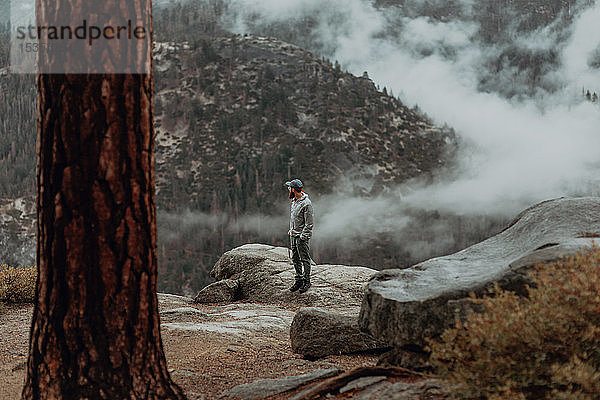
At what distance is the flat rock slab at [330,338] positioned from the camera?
6645 mm

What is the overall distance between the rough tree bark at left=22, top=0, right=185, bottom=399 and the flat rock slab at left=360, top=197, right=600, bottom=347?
2.09 metres

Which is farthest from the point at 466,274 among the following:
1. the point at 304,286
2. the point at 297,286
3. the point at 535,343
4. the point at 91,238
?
the point at 297,286

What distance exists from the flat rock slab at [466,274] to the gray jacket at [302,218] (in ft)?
20.8

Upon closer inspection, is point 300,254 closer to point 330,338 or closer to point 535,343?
point 330,338

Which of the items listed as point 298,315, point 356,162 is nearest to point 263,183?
point 356,162

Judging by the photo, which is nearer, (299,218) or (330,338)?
(330,338)

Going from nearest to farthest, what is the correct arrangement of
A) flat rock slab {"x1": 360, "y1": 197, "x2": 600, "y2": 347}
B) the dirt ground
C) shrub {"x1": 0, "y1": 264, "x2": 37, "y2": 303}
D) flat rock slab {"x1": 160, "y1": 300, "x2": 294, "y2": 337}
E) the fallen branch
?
the fallen branch < flat rock slab {"x1": 360, "y1": 197, "x2": 600, "y2": 347} < the dirt ground < flat rock slab {"x1": 160, "y1": 300, "x2": 294, "y2": 337} < shrub {"x1": 0, "y1": 264, "x2": 37, "y2": 303}

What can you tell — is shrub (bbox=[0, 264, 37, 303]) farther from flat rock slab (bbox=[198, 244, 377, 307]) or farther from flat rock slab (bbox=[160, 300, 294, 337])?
flat rock slab (bbox=[198, 244, 377, 307])

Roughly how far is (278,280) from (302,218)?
3.25m

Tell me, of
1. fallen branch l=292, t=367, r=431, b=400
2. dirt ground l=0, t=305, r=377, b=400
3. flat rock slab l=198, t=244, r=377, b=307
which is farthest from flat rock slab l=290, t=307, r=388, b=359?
flat rock slab l=198, t=244, r=377, b=307

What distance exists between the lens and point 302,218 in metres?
12.0

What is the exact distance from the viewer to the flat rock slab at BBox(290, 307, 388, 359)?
6.64m

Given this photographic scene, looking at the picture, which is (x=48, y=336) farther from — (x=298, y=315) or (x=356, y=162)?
(x=356, y=162)

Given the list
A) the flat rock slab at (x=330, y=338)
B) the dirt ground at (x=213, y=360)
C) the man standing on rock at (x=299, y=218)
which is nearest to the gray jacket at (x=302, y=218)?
the man standing on rock at (x=299, y=218)
